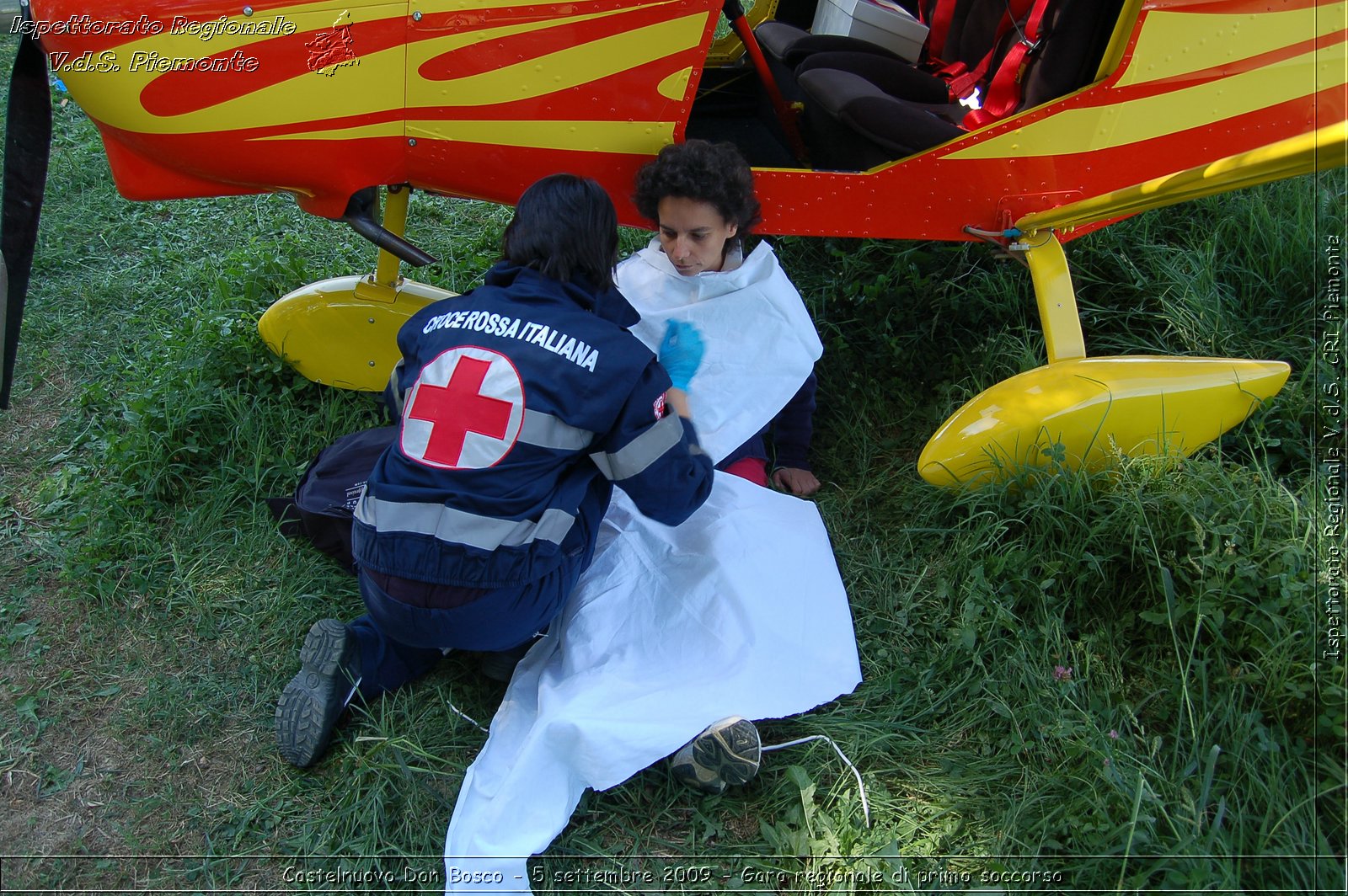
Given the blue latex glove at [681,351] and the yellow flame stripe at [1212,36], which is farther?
the blue latex glove at [681,351]

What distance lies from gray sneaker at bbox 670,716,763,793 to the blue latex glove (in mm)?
1057

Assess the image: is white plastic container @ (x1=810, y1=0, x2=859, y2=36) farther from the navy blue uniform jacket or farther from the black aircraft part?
the black aircraft part

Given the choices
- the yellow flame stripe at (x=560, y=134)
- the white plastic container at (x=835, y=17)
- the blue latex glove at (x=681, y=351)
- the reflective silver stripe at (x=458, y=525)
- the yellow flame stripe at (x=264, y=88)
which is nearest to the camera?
the reflective silver stripe at (x=458, y=525)

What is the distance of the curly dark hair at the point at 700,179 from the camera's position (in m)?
2.29

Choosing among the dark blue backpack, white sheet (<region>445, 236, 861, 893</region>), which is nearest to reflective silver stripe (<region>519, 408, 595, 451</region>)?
white sheet (<region>445, 236, 861, 893</region>)

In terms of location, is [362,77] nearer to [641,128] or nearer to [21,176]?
[641,128]

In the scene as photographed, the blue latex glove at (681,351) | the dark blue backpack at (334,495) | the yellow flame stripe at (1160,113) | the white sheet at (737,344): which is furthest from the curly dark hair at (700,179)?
the dark blue backpack at (334,495)

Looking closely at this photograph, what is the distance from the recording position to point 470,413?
5.95 ft

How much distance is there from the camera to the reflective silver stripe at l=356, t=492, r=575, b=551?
5.91 feet

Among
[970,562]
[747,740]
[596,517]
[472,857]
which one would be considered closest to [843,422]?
[970,562]

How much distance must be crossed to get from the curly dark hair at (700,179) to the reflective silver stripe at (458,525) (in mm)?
954

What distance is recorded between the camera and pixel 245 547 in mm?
2572

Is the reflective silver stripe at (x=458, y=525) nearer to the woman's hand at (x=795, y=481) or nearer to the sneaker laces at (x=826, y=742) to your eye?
the sneaker laces at (x=826, y=742)

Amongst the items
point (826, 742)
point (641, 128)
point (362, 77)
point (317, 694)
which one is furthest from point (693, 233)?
point (317, 694)
